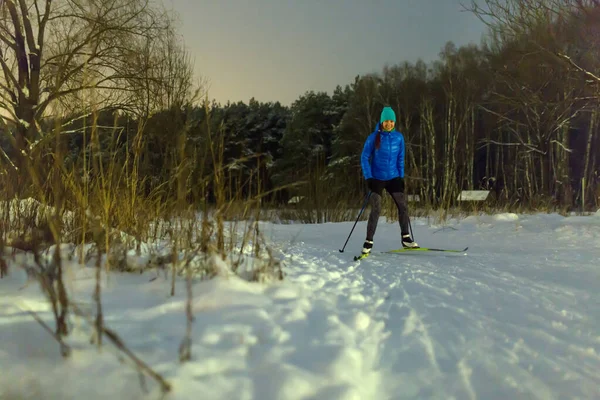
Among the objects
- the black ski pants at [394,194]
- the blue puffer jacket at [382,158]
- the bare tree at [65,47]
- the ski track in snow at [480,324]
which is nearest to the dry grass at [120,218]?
the ski track in snow at [480,324]

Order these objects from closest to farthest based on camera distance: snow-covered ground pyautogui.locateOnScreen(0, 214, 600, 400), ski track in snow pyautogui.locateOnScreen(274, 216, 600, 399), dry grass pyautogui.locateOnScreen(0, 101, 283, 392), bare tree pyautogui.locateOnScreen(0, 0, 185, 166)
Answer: snow-covered ground pyautogui.locateOnScreen(0, 214, 600, 400) → ski track in snow pyautogui.locateOnScreen(274, 216, 600, 399) → dry grass pyautogui.locateOnScreen(0, 101, 283, 392) → bare tree pyautogui.locateOnScreen(0, 0, 185, 166)

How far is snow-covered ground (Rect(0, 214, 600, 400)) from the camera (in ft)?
3.52

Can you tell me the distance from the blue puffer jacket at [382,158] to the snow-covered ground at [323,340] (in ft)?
6.34

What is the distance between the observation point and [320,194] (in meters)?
9.65

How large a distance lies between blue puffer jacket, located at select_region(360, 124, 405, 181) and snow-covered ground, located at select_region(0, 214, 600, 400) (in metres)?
1.93

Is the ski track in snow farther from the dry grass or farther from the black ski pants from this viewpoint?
the black ski pants

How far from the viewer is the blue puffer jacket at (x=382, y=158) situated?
432 cm

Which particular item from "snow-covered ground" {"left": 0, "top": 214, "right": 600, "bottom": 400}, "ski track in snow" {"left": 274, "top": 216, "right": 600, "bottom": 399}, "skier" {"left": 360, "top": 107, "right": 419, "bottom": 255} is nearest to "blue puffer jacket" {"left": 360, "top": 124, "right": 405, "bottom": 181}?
"skier" {"left": 360, "top": 107, "right": 419, "bottom": 255}

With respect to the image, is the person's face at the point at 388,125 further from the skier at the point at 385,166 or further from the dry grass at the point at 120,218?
the dry grass at the point at 120,218

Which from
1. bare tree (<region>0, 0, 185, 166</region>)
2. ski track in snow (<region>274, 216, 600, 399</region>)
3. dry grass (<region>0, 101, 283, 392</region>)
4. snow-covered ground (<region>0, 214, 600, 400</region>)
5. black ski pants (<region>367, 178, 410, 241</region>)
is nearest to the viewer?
snow-covered ground (<region>0, 214, 600, 400</region>)

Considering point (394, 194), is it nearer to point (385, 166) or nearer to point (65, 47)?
point (385, 166)

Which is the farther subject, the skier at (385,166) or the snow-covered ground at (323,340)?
the skier at (385,166)

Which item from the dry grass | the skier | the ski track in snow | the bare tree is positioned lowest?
the ski track in snow

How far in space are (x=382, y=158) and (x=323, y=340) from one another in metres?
3.18
